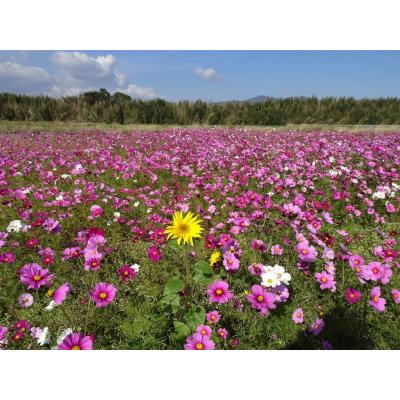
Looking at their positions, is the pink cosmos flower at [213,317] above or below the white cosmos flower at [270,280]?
below

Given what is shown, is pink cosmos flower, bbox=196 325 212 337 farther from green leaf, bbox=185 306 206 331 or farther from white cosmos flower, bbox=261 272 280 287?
white cosmos flower, bbox=261 272 280 287

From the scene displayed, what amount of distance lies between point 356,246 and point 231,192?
1.56m

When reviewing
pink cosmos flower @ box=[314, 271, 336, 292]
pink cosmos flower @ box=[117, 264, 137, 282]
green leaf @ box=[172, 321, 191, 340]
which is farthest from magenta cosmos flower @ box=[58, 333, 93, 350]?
pink cosmos flower @ box=[314, 271, 336, 292]

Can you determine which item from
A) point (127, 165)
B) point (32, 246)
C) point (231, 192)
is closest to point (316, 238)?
point (231, 192)

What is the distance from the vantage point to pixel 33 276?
181cm

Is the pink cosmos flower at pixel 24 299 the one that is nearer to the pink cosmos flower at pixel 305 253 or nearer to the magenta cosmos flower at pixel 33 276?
the magenta cosmos flower at pixel 33 276

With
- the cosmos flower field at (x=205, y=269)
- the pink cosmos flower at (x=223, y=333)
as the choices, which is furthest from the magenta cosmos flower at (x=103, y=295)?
the pink cosmos flower at (x=223, y=333)

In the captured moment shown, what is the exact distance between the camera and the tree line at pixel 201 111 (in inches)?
696

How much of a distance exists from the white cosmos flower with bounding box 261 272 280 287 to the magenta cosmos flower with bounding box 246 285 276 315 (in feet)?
0.18

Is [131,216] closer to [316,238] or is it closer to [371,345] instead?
[316,238]

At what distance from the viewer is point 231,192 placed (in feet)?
12.5

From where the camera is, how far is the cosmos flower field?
70.1 inches

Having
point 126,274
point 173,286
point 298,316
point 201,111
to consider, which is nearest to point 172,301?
point 173,286

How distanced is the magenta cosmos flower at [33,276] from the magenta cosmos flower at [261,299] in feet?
4.03
